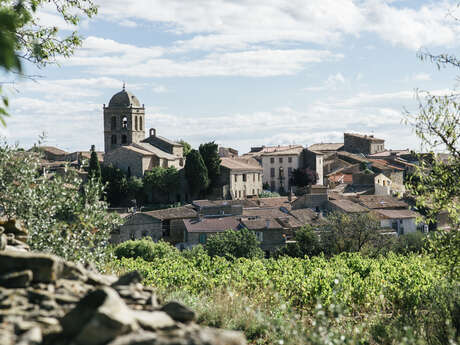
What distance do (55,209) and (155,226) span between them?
4335 cm

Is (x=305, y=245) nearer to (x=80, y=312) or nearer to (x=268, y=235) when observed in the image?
(x=268, y=235)

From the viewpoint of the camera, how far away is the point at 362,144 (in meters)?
111

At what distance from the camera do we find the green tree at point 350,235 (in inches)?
1555

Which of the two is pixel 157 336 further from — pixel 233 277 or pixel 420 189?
pixel 233 277

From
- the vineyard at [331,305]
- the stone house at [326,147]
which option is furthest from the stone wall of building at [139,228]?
the stone house at [326,147]

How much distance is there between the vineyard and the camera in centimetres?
663

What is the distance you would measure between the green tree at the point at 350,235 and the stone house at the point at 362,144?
69.9 m

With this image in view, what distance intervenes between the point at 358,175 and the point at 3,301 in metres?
75.8

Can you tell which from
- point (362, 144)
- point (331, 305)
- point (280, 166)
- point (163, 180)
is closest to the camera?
point (331, 305)

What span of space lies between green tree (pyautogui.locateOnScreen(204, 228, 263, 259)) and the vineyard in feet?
→ 75.3

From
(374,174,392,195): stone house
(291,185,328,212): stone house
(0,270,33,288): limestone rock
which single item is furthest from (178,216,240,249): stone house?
(0,270,33,288): limestone rock

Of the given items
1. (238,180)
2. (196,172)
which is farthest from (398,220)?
(238,180)

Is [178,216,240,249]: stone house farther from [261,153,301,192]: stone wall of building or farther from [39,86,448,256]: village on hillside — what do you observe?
[261,153,301,192]: stone wall of building

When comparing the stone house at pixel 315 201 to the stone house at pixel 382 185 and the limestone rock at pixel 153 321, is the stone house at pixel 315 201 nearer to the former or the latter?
the stone house at pixel 382 185
